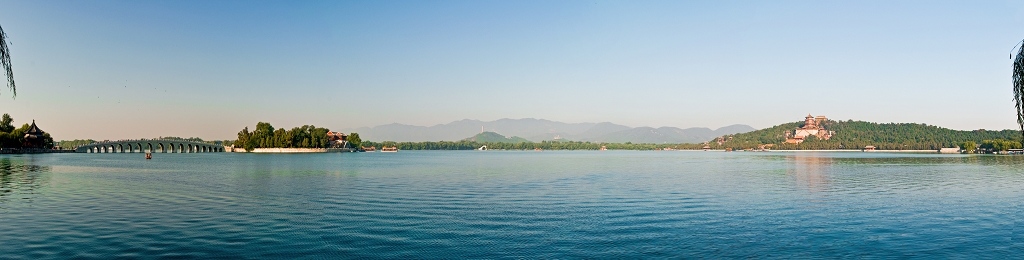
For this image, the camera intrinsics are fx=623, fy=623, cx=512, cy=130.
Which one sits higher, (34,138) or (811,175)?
(34,138)

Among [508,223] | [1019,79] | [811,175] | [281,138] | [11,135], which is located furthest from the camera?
[281,138]

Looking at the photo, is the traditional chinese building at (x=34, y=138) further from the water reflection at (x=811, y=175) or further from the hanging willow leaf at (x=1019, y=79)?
the hanging willow leaf at (x=1019, y=79)

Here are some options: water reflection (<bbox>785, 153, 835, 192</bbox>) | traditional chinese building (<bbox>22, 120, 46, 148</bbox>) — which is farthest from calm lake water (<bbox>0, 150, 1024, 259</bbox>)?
traditional chinese building (<bbox>22, 120, 46, 148</bbox>)

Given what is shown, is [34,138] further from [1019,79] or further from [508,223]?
[1019,79]

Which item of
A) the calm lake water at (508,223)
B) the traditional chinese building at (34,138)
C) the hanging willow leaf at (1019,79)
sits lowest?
the calm lake water at (508,223)

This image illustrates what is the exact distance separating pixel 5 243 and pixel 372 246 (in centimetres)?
849

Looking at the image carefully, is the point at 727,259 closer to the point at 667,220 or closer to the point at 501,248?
→ the point at 501,248

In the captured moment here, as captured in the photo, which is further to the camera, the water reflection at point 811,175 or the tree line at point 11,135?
the tree line at point 11,135

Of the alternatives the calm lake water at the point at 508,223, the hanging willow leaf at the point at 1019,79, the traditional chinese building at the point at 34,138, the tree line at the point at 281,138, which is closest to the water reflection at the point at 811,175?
the calm lake water at the point at 508,223

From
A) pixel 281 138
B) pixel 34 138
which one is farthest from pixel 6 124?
pixel 281 138

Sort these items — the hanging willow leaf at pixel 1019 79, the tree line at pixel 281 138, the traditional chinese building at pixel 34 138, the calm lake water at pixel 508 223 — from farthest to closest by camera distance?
the tree line at pixel 281 138 < the traditional chinese building at pixel 34 138 < the calm lake water at pixel 508 223 < the hanging willow leaf at pixel 1019 79

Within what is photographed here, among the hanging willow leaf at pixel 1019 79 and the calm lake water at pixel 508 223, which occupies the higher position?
the hanging willow leaf at pixel 1019 79

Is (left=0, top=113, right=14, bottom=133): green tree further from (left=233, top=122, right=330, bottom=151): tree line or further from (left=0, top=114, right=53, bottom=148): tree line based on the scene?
(left=233, top=122, right=330, bottom=151): tree line

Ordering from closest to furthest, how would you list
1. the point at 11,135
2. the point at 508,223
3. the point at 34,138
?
the point at 508,223
the point at 11,135
the point at 34,138
